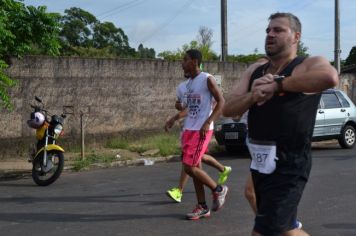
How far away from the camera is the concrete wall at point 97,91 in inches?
491

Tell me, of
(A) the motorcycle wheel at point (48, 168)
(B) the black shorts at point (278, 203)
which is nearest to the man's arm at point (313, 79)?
(B) the black shorts at point (278, 203)

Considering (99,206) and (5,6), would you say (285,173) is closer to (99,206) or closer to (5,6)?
(99,206)

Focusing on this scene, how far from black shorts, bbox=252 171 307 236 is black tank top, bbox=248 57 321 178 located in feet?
0.20

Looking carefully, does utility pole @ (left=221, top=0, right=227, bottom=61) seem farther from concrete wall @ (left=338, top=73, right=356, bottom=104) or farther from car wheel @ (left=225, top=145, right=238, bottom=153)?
concrete wall @ (left=338, top=73, right=356, bottom=104)

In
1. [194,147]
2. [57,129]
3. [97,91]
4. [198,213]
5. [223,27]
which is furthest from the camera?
[223,27]

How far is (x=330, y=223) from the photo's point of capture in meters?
5.91

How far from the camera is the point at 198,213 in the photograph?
616cm

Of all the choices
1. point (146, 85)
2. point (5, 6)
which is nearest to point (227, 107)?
point (5, 6)

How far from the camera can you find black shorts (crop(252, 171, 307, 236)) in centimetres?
328

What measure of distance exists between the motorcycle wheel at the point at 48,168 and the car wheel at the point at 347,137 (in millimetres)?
7816

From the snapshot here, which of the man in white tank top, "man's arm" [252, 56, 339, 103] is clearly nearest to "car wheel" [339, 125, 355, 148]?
the man in white tank top

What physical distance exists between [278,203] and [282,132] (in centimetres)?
42

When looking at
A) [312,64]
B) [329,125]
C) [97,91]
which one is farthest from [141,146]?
[312,64]

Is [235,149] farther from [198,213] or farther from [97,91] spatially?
[198,213]
